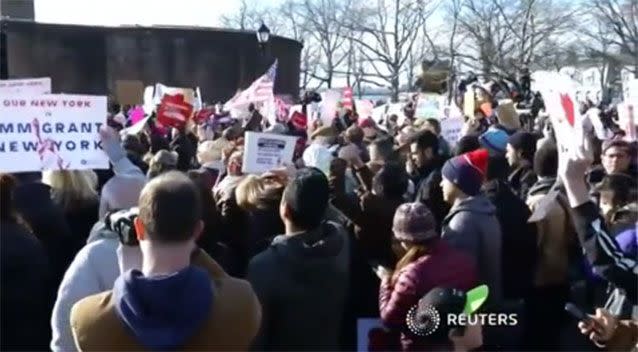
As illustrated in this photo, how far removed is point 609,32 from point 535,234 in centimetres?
Answer: 6066

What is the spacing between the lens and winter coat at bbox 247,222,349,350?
4707 millimetres

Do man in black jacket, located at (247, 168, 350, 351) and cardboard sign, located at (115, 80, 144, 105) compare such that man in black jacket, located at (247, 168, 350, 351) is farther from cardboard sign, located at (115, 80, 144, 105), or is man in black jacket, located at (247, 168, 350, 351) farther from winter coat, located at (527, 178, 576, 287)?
cardboard sign, located at (115, 80, 144, 105)

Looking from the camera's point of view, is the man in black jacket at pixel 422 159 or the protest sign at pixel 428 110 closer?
the man in black jacket at pixel 422 159

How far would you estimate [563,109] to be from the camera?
3.71 m

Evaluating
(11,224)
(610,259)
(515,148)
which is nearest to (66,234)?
(11,224)

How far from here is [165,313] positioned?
3250mm

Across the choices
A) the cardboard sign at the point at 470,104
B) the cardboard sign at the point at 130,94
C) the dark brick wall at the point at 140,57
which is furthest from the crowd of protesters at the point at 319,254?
the dark brick wall at the point at 140,57

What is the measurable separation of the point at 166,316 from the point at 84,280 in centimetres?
121

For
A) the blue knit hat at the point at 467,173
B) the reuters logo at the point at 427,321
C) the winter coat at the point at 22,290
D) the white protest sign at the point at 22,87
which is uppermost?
the white protest sign at the point at 22,87

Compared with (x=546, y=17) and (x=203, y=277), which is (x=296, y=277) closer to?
(x=203, y=277)

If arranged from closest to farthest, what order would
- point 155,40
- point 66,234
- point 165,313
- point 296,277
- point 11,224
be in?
point 165,313, point 296,277, point 11,224, point 66,234, point 155,40

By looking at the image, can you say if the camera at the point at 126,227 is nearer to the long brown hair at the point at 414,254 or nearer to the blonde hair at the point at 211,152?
the long brown hair at the point at 414,254

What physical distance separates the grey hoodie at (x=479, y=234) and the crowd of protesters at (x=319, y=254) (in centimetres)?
1

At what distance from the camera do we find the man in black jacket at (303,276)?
4715 mm
